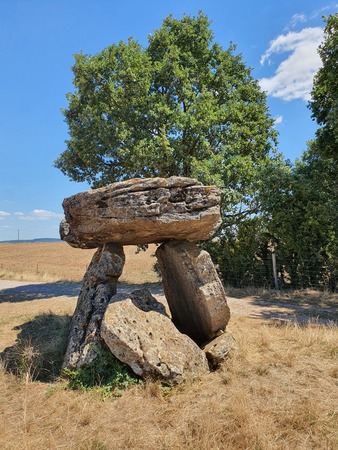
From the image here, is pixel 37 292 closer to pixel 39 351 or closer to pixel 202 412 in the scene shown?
pixel 39 351

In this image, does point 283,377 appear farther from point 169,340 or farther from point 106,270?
point 106,270

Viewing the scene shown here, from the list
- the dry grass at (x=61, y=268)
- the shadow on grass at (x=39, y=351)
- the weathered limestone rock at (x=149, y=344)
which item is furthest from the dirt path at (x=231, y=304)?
the weathered limestone rock at (x=149, y=344)

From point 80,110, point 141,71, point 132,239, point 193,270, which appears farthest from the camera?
point 80,110

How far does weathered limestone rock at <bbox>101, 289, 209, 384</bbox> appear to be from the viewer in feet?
19.1

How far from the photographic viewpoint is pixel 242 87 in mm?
16828

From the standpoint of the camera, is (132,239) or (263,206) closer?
(132,239)

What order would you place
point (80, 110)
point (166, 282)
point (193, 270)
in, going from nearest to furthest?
point (193, 270) → point (166, 282) → point (80, 110)

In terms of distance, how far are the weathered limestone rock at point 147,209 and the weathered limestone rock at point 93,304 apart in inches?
23.5

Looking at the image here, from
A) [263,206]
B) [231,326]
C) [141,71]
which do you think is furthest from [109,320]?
[141,71]

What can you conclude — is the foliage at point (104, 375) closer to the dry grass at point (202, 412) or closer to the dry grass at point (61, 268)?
the dry grass at point (202, 412)

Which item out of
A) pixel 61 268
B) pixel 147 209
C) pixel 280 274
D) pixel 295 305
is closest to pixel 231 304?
pixel 295 305

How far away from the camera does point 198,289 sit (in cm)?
738

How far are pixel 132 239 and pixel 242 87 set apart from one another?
41.3 ft

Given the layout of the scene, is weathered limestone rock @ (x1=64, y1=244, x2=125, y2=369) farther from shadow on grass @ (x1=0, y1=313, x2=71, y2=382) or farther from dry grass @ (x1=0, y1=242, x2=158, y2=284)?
dry grass @ (x1=0, y1=242, x2=158, y2=284)
